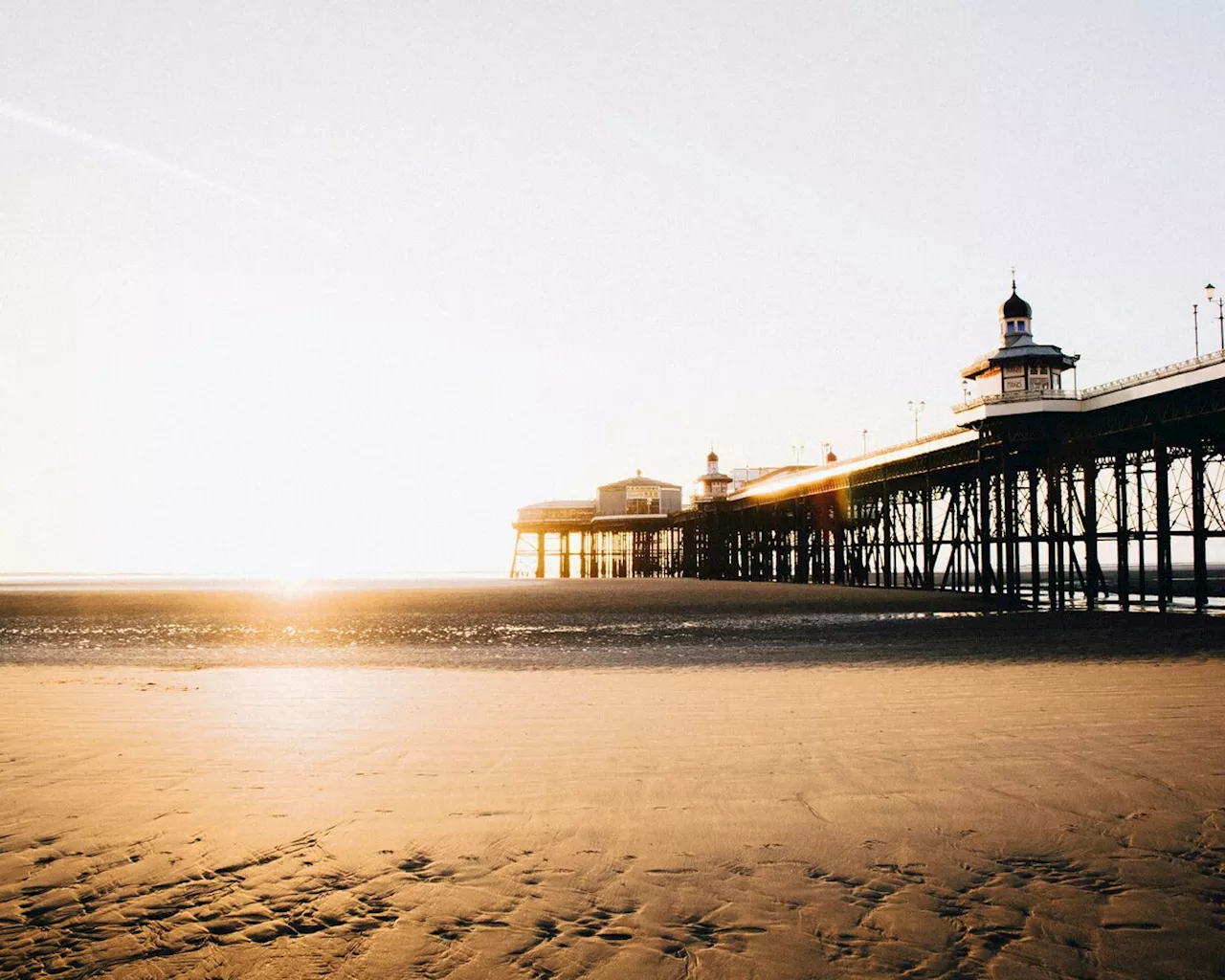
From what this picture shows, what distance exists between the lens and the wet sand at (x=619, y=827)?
4.09 metres

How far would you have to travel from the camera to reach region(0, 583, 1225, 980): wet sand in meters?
4.09

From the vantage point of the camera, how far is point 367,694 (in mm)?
11781

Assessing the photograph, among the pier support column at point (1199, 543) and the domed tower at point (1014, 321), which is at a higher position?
the domed tower at point (1014, 321)

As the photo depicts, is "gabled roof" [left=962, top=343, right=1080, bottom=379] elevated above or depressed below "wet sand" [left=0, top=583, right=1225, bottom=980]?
above

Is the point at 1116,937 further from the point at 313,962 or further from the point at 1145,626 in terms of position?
the point at 1145,626

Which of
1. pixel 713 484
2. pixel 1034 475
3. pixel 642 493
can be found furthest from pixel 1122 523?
pixel 642 493

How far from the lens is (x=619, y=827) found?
5.76 m

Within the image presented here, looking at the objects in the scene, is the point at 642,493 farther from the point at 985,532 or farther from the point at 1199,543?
the point at 1199,543

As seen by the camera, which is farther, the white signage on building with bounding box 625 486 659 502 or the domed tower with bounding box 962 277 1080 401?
the white signage on building with bounding box 625 486 659 502

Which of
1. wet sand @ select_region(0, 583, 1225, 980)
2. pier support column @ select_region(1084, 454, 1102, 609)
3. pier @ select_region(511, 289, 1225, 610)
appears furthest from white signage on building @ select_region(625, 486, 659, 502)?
wet sand @ select_region(0, 583, 1225, 980)

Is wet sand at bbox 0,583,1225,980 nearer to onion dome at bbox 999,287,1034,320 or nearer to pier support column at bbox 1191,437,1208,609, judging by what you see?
pier support column at bbox 1191,437,1208,609

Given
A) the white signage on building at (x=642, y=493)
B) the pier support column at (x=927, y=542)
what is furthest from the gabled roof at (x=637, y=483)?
the pier support column at (x=927, y=542)

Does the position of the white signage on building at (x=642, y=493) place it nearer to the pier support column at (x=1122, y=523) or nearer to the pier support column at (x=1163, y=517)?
the pier support column at (x=1122, y=523)

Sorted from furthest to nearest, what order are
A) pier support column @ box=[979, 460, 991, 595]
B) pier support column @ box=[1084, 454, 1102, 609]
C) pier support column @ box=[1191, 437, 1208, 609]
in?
pier support column @ box=[979, 460, 991, 595]
pier support column @ box=[1084, 454, 1102, 609]
pier support column @ box=[1191, 437, 1208, 609]
